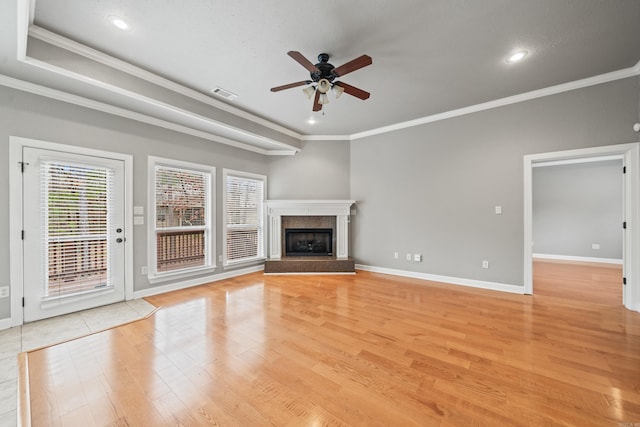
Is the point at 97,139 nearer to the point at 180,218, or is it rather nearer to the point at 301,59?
the point at 180,218

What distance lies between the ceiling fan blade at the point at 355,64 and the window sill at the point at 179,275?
387cm

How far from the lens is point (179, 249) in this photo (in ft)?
14.1

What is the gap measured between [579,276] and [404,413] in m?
5.73

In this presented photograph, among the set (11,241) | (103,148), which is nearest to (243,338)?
(11,241)

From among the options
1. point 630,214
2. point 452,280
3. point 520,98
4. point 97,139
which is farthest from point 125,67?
point 630,214

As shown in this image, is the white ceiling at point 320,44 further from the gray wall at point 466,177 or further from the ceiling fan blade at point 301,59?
the gray wall at point 466,177

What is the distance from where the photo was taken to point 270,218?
5504mm

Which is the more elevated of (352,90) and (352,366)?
(352,90)

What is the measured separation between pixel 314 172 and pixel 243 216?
1.86m

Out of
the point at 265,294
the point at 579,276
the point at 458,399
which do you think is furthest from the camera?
the point at 579,276

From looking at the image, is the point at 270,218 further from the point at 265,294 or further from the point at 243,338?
the point at 243,338

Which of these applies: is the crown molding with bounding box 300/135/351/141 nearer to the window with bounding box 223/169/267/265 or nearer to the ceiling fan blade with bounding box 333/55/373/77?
the window with bounding box 223/169/267/265

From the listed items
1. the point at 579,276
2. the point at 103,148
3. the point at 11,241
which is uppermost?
the point at 103,148

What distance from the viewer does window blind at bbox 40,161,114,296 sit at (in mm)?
3025
